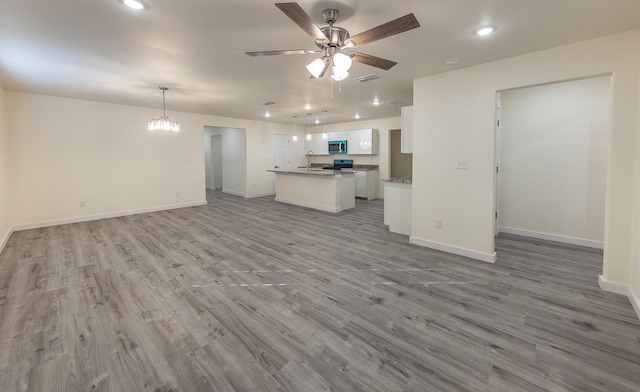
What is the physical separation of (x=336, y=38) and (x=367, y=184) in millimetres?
6128

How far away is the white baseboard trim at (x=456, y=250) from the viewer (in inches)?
139

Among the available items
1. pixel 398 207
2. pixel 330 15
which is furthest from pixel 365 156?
pixel 330 15

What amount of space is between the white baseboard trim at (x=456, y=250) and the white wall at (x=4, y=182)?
6.35m

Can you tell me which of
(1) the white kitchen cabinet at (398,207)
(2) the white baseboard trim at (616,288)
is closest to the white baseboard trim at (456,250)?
(1) the white kitchen cabinet at (398,207)

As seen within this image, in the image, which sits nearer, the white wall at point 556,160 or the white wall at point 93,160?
the white wall at point 556,160

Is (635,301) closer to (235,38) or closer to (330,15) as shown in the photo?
(330,15)

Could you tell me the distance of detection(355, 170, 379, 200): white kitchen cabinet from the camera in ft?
26.9

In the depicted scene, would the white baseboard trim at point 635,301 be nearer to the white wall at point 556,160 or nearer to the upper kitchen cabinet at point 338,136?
the white wall at point 556,160

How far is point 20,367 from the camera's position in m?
1.78

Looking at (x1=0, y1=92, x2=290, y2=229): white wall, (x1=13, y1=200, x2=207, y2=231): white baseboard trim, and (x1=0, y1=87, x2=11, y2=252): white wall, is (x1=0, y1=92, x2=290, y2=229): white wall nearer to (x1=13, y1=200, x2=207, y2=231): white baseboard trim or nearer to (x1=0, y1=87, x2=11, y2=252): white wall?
(x1=13, y1=200, x2=207, y2=231): white baseboard trim

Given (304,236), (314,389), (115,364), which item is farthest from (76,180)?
(314,389)

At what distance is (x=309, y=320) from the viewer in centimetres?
231

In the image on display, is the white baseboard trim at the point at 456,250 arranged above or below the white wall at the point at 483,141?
below

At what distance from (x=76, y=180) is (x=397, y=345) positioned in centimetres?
687
